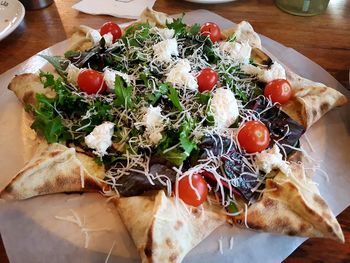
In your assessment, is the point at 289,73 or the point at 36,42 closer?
the point at 289,73

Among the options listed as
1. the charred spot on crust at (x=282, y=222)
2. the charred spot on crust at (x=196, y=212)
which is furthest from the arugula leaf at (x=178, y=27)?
the charred spot on crust at (x=282, y=222)

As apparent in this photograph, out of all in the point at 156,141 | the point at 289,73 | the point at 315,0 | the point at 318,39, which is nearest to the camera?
the point at 156,141

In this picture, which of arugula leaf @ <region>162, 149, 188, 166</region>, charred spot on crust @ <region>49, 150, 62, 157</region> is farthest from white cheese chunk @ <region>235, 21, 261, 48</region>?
charred spot on crust @ <region>49, 150, 62, 157</region>

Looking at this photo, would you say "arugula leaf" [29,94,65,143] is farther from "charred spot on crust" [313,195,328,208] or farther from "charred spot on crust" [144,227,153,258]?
"charred spot on crust" [313,195,328,208]

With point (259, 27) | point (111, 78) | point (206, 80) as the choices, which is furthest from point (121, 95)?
point (259, 27)

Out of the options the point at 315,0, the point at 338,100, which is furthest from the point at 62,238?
the point at 315,0

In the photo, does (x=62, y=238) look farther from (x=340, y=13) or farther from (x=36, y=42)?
(x=340, y=13)

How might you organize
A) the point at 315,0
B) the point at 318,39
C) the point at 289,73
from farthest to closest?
1. the point at 315,0
2. the point at 318,39
3. the point at 289,73

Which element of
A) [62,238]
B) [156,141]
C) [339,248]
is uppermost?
[156,141]
